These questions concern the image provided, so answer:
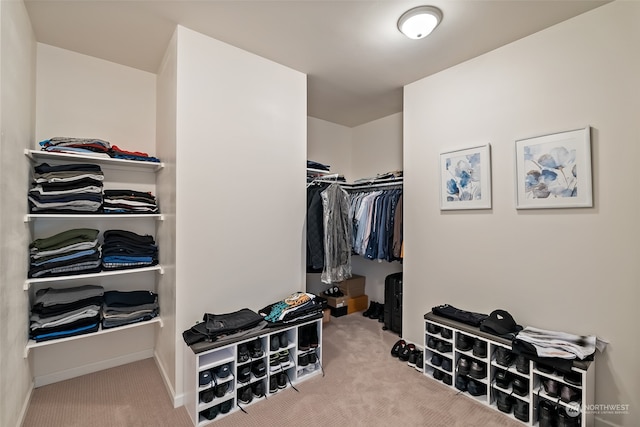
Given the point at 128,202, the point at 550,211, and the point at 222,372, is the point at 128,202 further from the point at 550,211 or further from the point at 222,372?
the point at 550,211

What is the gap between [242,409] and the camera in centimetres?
193

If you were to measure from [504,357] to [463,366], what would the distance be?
0.32 m

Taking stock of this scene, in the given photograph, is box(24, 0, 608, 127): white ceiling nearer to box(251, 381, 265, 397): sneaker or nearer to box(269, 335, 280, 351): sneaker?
box(269, 335, 280, 351): sneaker

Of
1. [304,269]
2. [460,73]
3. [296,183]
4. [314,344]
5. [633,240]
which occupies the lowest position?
[314,344]

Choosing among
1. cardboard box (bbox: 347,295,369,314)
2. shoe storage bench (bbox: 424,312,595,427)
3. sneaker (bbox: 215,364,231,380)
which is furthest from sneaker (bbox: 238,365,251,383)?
cardboard box (bbox: 347,295,369,314)

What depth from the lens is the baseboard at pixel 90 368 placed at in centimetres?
219

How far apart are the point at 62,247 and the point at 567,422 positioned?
133 inches

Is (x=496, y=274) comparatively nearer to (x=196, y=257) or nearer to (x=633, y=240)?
(x=633, y=240)

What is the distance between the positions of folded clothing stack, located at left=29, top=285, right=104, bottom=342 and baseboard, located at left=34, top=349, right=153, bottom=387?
53cm

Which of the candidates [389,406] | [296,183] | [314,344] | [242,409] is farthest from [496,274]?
[242,409]

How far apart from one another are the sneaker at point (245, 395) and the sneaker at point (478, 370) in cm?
159

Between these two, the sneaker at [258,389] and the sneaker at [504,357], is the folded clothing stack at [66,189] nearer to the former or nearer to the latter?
the sneaker at [258,389]

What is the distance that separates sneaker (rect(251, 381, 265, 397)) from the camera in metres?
2.04

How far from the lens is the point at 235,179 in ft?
7.39
